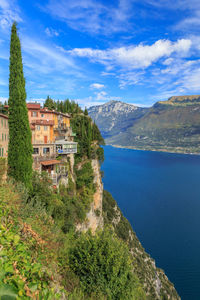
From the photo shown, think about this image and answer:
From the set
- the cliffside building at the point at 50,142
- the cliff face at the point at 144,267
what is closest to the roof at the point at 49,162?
the cliffside building at the point at 50,142

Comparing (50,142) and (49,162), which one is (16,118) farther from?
(50,142)

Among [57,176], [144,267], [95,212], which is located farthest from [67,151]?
[144,267]

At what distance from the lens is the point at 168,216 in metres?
87.4

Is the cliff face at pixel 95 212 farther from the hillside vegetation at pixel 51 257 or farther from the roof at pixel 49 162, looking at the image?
the roof at pixel 49 162

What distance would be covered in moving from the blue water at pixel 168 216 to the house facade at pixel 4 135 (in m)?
66.3

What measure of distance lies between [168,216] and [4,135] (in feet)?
284

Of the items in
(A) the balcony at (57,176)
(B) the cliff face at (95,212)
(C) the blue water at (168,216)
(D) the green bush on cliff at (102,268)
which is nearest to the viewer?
(D) the green bush on cliff at (102,268)

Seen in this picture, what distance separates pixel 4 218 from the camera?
28.3ft

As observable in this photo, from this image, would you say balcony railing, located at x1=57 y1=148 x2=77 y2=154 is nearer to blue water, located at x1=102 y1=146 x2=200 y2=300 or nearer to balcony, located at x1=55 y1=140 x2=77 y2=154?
balcony, located at x1=55 y1=140 x2=77 y2=154

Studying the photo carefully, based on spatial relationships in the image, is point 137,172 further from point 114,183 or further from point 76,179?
point 76,179

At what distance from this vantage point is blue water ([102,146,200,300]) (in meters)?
61.4

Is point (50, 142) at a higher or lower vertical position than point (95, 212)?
higher

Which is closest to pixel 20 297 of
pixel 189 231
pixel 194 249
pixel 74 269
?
pixel 74 269

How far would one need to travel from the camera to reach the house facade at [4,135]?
22.0 metres
